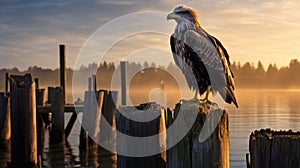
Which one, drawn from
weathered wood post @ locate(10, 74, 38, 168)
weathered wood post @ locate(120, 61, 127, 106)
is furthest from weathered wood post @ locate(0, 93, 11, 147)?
weathered wood post @ locate(120, 61, 127, 106)

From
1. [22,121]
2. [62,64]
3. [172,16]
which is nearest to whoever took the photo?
[172,16]

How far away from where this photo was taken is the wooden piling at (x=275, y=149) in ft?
13.9

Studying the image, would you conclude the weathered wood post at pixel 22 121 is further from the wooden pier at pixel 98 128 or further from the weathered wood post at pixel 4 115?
the weathered wood post at pixel 4 115

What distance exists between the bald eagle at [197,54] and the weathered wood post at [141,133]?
6.78 feet

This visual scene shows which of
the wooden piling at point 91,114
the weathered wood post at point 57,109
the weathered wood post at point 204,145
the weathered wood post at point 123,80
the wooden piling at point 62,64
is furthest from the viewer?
the weathered wood post at point 123,80

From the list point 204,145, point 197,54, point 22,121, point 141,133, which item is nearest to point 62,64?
point 22,121

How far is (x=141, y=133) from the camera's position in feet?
18.0

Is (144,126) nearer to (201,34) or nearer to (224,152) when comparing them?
(224,152)

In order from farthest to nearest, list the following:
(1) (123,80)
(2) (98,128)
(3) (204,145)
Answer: (1) (123,80), (2) (98,128), (3) (204,145)

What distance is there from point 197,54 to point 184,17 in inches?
26.3

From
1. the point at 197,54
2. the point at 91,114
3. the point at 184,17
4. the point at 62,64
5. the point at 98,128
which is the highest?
the point at 62,64

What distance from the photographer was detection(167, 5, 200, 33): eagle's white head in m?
7.90

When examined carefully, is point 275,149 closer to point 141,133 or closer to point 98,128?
point 141,133

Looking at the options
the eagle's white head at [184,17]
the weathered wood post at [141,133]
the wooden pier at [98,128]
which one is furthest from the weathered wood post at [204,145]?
the eagle's white head at [184,17]
